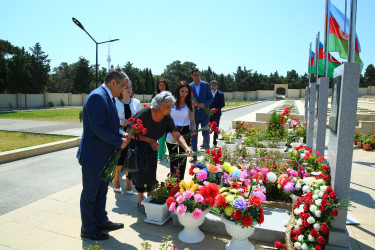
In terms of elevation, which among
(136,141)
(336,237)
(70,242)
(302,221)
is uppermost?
(136,141)

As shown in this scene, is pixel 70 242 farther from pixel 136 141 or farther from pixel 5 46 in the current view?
pixel 5 46

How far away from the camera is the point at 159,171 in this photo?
5535mm

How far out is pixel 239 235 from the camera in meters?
2.63

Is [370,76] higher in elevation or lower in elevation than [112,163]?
higher

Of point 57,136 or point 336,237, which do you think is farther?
point 57,136

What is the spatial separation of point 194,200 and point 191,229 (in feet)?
1.16

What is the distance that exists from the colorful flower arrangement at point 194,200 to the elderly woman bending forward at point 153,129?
1.94 feet

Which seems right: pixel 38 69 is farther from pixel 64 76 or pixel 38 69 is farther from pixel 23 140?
pixel 23 140

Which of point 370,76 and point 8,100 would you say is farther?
point 370,76

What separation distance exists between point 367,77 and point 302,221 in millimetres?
71038

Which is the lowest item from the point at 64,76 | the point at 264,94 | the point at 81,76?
the point at 264,94

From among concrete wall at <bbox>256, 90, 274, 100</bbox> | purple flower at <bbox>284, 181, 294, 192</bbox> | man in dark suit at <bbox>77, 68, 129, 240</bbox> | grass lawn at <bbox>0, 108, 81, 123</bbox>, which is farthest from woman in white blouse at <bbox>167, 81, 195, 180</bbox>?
concrete wall at <bbox>256, 90, 274, 100</bbox>

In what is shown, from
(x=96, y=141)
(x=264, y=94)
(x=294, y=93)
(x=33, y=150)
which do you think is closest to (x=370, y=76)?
(x=294, y=93)

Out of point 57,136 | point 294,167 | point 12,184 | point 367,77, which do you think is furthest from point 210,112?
point 367,77
